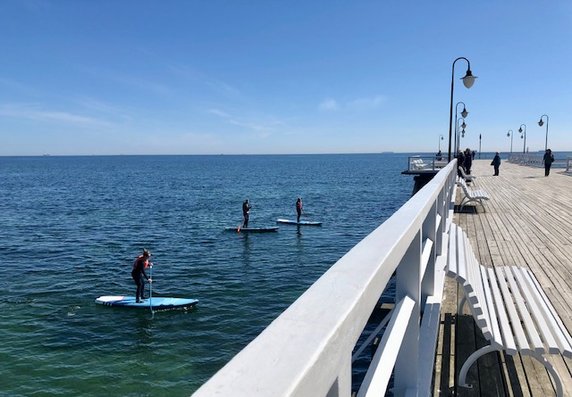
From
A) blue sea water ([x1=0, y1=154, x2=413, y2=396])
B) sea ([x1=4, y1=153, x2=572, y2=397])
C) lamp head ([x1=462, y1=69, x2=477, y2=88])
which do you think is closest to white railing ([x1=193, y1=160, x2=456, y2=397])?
sea ([x1=4, y1=153, x2=572, y2=397])

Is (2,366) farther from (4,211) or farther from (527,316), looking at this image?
(4,211)

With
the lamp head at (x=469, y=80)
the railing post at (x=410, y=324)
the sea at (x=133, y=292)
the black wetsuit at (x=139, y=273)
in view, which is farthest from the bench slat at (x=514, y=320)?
the lamp head at (x=469, y=80)

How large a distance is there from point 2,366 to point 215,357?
17.2 feet

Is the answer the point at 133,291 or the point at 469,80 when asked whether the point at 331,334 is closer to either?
the point at 133,291

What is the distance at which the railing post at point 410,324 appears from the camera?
214cm

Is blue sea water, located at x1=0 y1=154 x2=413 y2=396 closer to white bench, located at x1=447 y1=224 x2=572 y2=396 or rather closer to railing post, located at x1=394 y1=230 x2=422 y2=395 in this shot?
white bench, located at x1=447 y1=224 x2=572 y2=396

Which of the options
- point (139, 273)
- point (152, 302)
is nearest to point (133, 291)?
point (139, 273)

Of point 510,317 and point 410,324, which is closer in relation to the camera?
point 410,324

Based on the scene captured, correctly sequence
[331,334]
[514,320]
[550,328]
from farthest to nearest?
1. [514,320]
2. [550,328]
3. [331,334]

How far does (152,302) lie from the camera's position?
599 inches

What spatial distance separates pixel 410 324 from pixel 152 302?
1418cm

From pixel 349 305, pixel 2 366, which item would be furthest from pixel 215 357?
pixel 349 305

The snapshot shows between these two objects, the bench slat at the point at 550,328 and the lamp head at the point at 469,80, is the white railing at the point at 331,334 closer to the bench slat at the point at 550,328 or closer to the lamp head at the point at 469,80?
the bench slat at the point at 550,328

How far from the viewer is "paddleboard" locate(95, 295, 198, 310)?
49.5 ft
